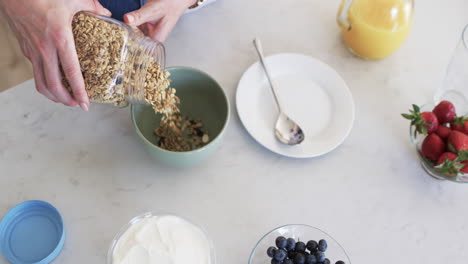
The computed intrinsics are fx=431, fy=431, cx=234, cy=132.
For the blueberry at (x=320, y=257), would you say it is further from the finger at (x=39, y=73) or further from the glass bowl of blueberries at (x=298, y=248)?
the finger at (x=39, y=73)

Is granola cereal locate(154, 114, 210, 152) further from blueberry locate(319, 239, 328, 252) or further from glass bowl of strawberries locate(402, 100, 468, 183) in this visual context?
glass bowl of strawberries locate(402, 100, 468, 183)

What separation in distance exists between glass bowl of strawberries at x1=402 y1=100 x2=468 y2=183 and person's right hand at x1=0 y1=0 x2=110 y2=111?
0.72m

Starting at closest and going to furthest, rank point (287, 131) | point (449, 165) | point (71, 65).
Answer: point (71, 65)
point (449, 165)
point (287, 131)

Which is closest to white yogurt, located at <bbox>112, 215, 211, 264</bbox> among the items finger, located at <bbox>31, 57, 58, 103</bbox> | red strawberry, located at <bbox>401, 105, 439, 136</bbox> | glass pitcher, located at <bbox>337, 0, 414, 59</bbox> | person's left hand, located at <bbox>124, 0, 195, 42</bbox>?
finger, located at <bbox>31, 57, 58, 103</bbox>

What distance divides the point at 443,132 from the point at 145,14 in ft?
2.29

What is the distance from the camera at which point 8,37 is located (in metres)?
1.80

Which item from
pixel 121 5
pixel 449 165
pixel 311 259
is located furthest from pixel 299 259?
pixel 121 5

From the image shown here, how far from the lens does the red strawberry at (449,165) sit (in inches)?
35.1

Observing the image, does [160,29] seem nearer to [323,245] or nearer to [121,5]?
[121,5]

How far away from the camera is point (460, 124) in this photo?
3.13ft

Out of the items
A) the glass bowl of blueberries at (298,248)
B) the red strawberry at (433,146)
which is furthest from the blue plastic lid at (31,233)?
the red strawberry at (433,146)

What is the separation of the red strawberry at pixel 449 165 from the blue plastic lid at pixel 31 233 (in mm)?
783

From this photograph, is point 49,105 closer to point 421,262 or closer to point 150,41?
point 150,41

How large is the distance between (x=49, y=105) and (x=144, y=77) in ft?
1.08
